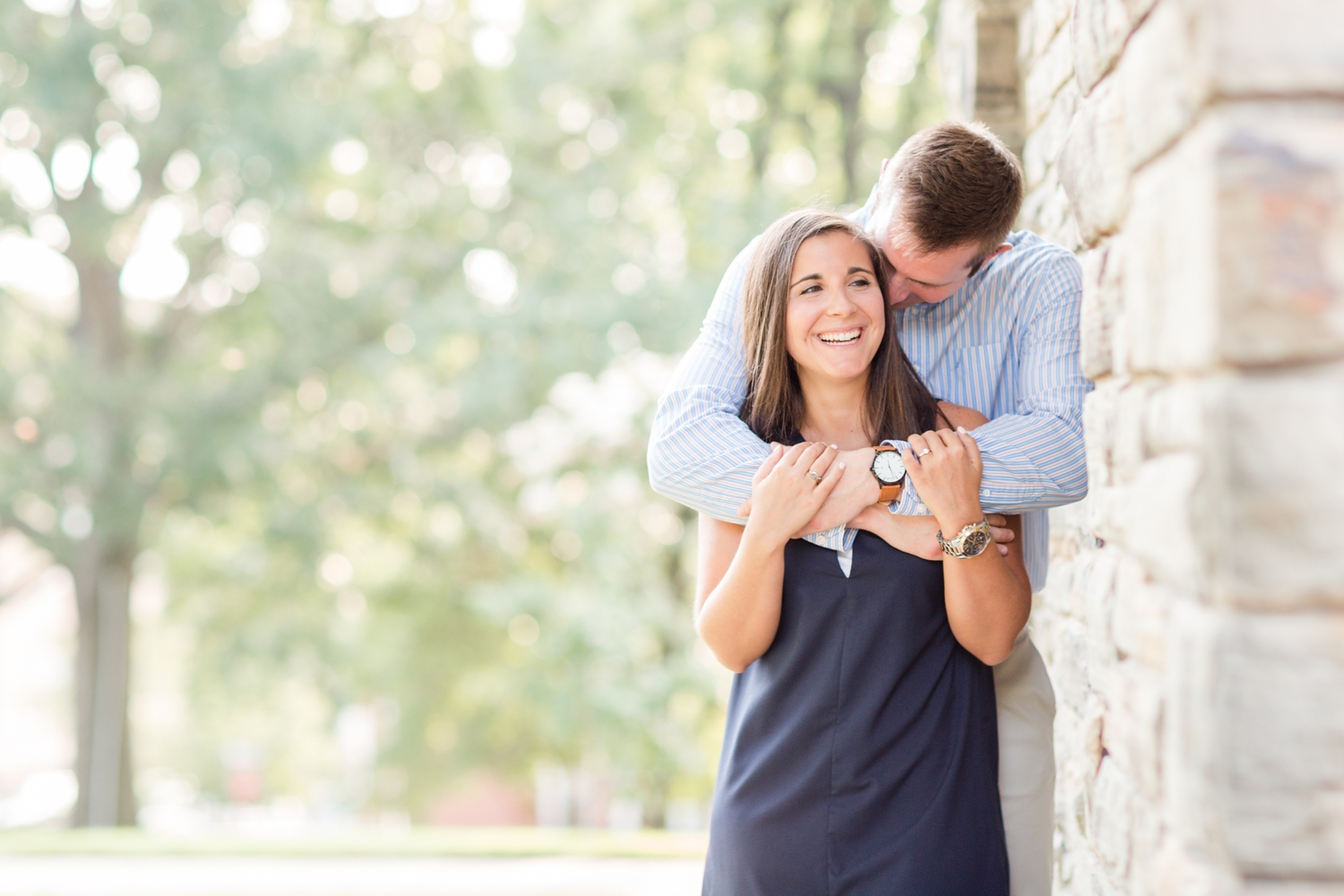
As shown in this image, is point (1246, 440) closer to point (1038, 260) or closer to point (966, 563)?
point (966, 563)

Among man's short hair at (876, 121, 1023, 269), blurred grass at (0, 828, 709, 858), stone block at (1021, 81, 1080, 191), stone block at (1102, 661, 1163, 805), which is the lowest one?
blurred grass at (0, 828, 709, 858)

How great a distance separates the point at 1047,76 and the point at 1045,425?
150 cm

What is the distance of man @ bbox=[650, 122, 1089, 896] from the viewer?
1.78 metres

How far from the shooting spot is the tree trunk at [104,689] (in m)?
8.81

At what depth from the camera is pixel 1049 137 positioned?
2.89 meters

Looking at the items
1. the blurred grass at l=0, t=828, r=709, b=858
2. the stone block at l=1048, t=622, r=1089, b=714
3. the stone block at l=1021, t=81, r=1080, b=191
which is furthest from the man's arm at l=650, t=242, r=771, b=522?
the blurred grass at l=0, t=828, r=709, b=858

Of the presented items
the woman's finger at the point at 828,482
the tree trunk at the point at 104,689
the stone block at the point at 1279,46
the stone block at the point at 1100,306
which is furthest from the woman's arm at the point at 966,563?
the tree trunk at the point at 104,689

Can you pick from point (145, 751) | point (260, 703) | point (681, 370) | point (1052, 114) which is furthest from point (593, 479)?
point (145, 751)

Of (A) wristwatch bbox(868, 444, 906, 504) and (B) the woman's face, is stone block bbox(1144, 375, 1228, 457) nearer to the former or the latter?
(A) wristwatch bbox(868, 444, 906, 504)

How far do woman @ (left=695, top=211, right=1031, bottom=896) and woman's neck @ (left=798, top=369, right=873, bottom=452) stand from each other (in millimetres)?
87

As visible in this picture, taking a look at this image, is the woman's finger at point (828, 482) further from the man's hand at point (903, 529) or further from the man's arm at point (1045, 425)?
the man's arm at point (1045, 425)

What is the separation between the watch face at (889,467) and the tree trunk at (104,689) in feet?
27.4

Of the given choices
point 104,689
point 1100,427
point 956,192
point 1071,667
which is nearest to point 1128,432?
point 1100,427

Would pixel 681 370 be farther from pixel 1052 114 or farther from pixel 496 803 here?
pixel 496 803
